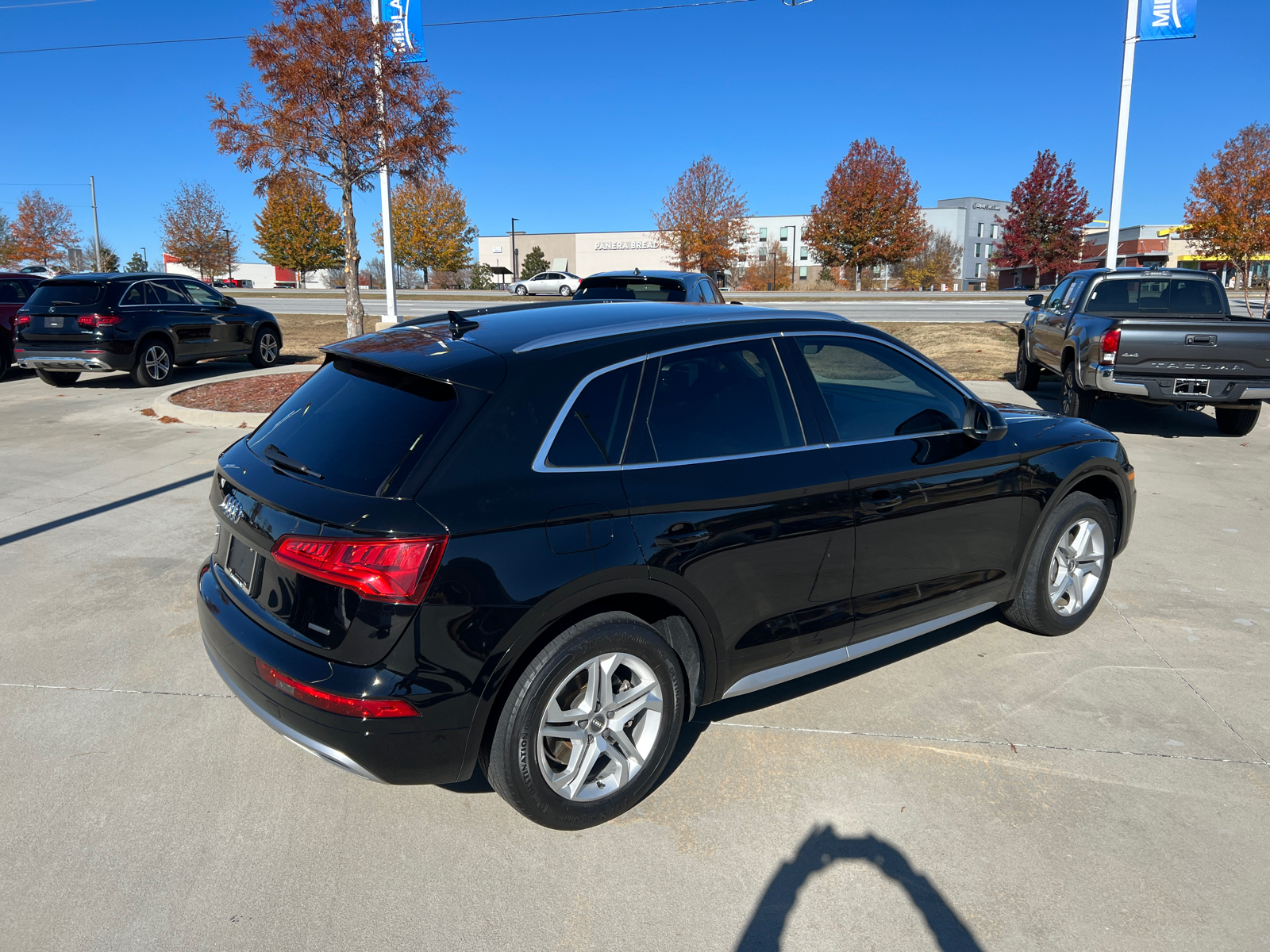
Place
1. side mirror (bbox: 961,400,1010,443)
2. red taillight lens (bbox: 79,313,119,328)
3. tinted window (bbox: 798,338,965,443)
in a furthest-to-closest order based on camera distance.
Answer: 1. red taillight lens (bbox: 79,313,119,328)
2. side mirror (bbox: 961,400,1010,443)
3. tinted window (bbox: 798,338,965,443)

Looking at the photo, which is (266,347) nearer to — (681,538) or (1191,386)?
(1191,386)

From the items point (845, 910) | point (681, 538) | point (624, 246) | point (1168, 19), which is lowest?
point (845, 910)

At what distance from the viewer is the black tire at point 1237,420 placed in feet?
33.4

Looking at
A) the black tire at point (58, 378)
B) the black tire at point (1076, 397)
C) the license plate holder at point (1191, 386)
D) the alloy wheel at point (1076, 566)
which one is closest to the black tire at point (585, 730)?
the alloy wheel at point (1076, 566)

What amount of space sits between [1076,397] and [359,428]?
9268 mm

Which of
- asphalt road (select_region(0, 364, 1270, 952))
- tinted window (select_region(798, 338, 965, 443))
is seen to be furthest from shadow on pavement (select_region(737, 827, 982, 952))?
tinted window (select_region(798, 338, 965, 443))

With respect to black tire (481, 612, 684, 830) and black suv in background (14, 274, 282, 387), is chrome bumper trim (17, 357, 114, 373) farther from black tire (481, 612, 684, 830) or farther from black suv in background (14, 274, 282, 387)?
black tire (481, 612, 684, 830)

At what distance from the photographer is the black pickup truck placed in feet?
29.5

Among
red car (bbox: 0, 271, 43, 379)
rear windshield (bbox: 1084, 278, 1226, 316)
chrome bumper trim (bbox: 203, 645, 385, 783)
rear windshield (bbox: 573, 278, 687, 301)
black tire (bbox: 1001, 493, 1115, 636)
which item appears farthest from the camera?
red car (bbox: 0, 271, 43, 379)

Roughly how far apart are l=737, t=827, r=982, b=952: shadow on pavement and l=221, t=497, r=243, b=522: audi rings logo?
2147 mm

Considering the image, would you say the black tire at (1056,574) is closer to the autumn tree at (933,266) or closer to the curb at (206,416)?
the curb at (206,416)

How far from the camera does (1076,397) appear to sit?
10.1m

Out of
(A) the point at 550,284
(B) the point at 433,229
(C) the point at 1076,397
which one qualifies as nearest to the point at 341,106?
(C) the point at 1076,397

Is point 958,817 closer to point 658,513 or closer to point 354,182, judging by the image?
point 658,513
